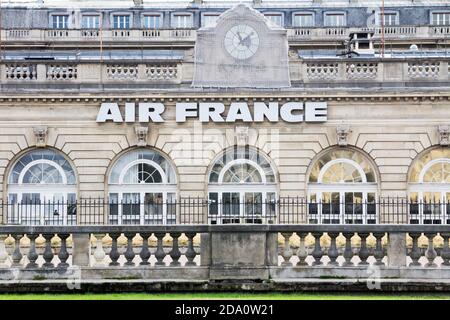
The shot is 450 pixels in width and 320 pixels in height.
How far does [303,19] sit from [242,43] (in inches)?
1279

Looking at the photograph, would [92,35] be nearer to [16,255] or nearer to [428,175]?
[428,175]

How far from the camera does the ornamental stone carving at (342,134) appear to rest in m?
35.8

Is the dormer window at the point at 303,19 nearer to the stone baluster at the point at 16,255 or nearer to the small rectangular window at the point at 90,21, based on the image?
the small rectangular window at the point at 90,21

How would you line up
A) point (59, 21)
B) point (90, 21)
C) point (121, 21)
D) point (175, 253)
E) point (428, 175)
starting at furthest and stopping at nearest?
point (121, 21) < point (59, 21) < point (90, 21) < point (428, 175) < point (175, 253)

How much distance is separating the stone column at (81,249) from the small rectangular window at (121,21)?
53123mm

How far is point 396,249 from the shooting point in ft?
47.2

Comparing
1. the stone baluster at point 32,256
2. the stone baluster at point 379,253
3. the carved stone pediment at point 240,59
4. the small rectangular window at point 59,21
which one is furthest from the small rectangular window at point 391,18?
the stone baluster at point 32,256

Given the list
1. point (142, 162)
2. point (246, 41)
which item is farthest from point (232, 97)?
point (142, 162)

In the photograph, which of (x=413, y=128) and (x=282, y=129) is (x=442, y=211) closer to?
(x=413, y=128)

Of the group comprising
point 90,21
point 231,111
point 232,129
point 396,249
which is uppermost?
point 90,21

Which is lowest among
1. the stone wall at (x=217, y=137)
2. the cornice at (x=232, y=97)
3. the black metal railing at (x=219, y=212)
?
the black metal railing at (x=219, y=212)

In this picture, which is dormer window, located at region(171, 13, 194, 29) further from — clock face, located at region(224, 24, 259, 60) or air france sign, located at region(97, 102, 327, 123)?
air france sign, located at region(97, 102, 327, 123)

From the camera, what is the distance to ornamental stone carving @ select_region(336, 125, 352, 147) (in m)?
35.8
